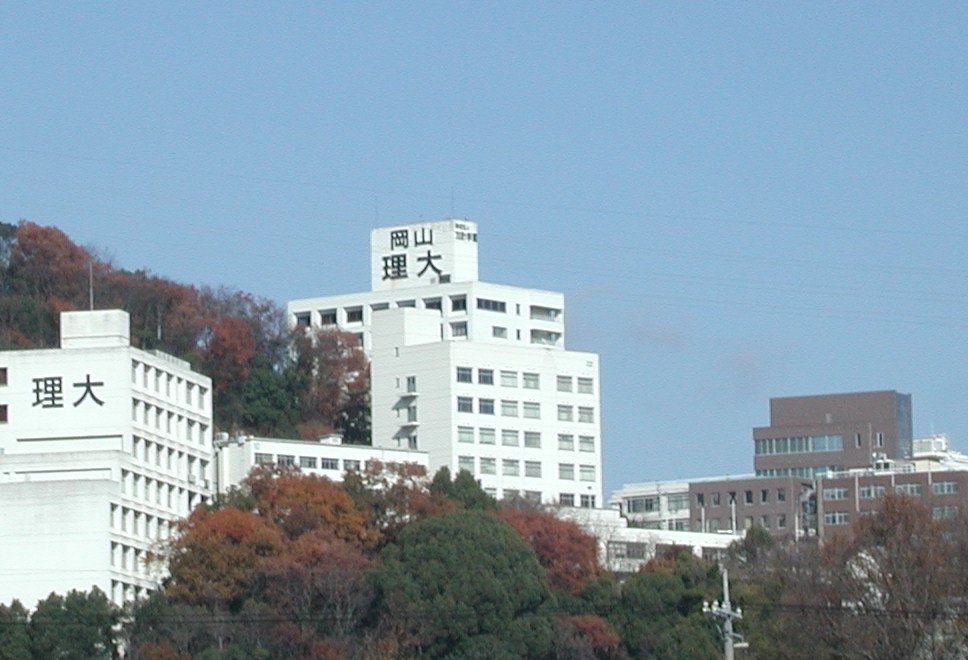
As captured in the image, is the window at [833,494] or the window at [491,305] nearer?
the window at [491,305]

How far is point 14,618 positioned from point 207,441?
2626 cm

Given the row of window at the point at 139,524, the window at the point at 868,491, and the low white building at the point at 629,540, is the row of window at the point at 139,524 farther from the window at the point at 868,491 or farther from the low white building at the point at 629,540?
the window at the point at 868,491

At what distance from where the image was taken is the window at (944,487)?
518 ft

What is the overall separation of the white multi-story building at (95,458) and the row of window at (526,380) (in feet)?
75.0

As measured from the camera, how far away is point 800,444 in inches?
6831

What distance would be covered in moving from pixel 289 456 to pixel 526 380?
23448 millimetres

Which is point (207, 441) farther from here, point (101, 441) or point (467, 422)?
point (467, 422)

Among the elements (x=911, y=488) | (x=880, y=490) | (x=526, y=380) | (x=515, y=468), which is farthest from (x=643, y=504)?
(x=515, y=468)

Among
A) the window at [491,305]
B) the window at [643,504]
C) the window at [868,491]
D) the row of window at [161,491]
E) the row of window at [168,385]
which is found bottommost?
the row of window at [161,491]

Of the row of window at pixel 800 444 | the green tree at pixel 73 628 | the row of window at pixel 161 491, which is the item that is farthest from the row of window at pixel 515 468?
the green tree at pixel 73 628

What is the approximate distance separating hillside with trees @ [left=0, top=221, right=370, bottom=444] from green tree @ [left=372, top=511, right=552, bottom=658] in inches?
1256

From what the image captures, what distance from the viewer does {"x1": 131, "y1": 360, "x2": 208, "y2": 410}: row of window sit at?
4456 inches

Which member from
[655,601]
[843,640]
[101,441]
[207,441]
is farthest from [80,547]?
[843,640]

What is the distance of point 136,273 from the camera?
14000 cm
